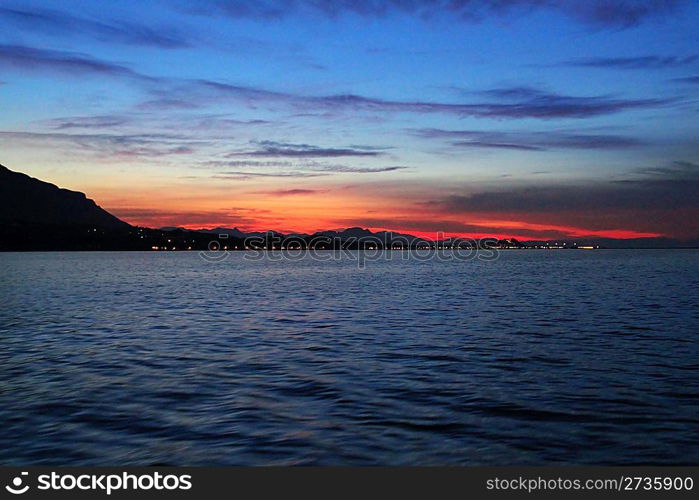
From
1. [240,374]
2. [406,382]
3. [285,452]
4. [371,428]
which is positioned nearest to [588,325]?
[406,382]

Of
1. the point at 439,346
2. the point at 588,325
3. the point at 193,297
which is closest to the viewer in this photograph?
the point at 439,346

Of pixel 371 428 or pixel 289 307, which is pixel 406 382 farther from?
pixel 289 307

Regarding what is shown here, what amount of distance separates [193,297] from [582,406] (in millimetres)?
49618

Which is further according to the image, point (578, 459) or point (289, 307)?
point (289, 307)

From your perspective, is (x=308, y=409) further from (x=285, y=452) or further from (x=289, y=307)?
(x=289, y=307)

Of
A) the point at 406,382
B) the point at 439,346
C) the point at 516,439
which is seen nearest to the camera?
the point at 516,439

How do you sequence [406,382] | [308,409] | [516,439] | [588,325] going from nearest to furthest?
1. [516,439]
2. [308,409]
3. [406,382]
4. [588,325]

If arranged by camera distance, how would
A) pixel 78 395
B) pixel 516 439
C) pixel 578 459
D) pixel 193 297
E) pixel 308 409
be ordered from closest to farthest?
pixel 578 459, pixel 516 439, pixel 308 409, pixel 78 395, pixel 193 297

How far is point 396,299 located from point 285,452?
4434cm

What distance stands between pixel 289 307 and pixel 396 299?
11708mm

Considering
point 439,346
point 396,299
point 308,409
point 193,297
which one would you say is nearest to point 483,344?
point 439,346

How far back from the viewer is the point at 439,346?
28766mm

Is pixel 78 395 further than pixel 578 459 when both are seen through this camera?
Yes

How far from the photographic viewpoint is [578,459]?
13211mm
